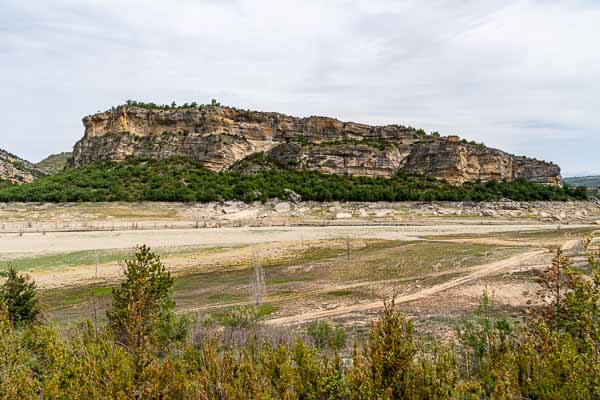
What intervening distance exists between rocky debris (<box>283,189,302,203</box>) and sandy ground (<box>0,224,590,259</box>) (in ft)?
52.5

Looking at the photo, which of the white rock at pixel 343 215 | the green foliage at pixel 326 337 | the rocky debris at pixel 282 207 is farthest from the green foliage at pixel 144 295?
the rocky debris at pixel 282 207

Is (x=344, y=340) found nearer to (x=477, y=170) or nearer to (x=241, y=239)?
(x=241, y=239)

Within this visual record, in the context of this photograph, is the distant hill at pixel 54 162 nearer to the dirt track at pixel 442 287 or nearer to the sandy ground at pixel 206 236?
the sandy ground at pixel 206 236

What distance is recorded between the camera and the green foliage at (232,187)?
5606 centimetres

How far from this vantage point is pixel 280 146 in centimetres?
7931

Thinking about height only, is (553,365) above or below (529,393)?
above

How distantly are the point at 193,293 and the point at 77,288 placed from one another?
5797 mm

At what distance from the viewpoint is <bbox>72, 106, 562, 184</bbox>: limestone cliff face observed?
72688 mm

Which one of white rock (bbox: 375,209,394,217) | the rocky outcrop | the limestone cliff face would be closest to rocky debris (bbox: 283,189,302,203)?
white rock (bbox: 375,209,394,217)

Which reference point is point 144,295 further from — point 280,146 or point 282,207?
point 280,146

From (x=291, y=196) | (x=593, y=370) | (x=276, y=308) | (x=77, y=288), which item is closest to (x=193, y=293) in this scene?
(x=276, y=308)

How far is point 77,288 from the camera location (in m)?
18.5

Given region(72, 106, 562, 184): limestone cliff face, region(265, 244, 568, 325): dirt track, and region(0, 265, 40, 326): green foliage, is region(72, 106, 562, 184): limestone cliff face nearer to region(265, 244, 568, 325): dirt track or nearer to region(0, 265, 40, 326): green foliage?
region(265, 244, 568, 325): dirt track

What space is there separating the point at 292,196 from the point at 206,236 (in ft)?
80.6
